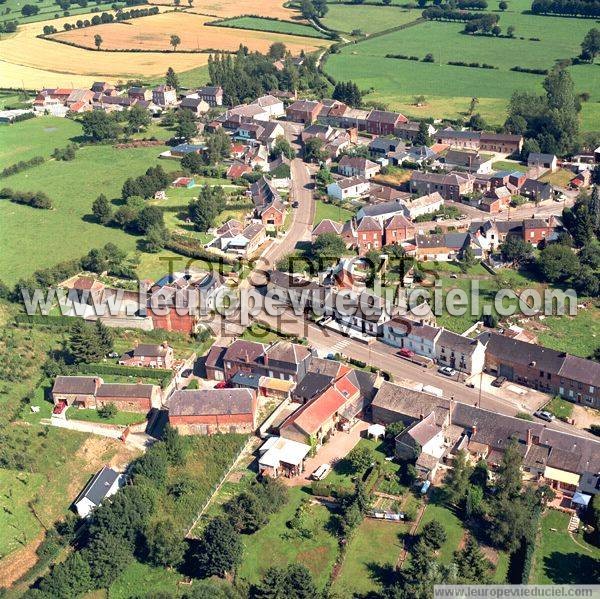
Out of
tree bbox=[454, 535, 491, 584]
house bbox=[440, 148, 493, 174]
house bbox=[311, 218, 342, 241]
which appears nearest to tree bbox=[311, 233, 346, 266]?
house bbox=[311, 218, 342, 241]

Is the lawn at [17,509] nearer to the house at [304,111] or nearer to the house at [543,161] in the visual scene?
the house at [543,161]

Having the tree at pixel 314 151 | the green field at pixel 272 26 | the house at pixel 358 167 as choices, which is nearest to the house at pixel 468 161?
the house at pixel 358 167

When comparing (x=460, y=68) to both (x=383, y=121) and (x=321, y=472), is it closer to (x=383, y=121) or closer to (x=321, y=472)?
(x=383, y=121)

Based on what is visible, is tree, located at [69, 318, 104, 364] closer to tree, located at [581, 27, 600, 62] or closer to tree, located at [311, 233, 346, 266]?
tree, located at [311, 233, 346, 266]

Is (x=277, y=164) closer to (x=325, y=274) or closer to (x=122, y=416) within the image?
(x=325, y=274)

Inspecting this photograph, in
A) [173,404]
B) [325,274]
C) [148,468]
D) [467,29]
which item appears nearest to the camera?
[148,468]

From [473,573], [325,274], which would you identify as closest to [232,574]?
[473,573]
